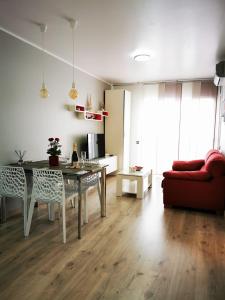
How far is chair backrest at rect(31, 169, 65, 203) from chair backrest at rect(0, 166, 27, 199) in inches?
8.4

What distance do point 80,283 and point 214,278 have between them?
116cm

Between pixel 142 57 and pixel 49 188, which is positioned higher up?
pixel 142 57

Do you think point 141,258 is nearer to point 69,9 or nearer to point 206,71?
point 69,9

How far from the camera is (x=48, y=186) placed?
258cm

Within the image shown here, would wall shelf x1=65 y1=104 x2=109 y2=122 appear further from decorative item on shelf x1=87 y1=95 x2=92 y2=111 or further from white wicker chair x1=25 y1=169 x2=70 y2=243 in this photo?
white wicker chair x1=25 y1=169 x2=70 y2=243

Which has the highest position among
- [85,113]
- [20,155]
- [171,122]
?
[85,113]

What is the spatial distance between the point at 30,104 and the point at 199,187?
300cm

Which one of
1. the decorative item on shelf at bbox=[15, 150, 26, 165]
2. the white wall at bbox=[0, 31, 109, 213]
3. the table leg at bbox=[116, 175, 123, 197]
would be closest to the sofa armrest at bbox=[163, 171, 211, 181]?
the table leg at bbox=[116, 175, 123, 197]

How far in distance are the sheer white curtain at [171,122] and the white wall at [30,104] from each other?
2.28m

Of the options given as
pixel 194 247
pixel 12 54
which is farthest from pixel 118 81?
pixel 194 247

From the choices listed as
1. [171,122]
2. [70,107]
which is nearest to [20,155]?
[70,107]

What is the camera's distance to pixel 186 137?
600 centimetres

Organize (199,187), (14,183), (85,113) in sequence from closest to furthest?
1. (14,183)
2. (199,187)
3. (85,113)

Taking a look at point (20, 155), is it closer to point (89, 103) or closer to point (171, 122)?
point (89, 103)
